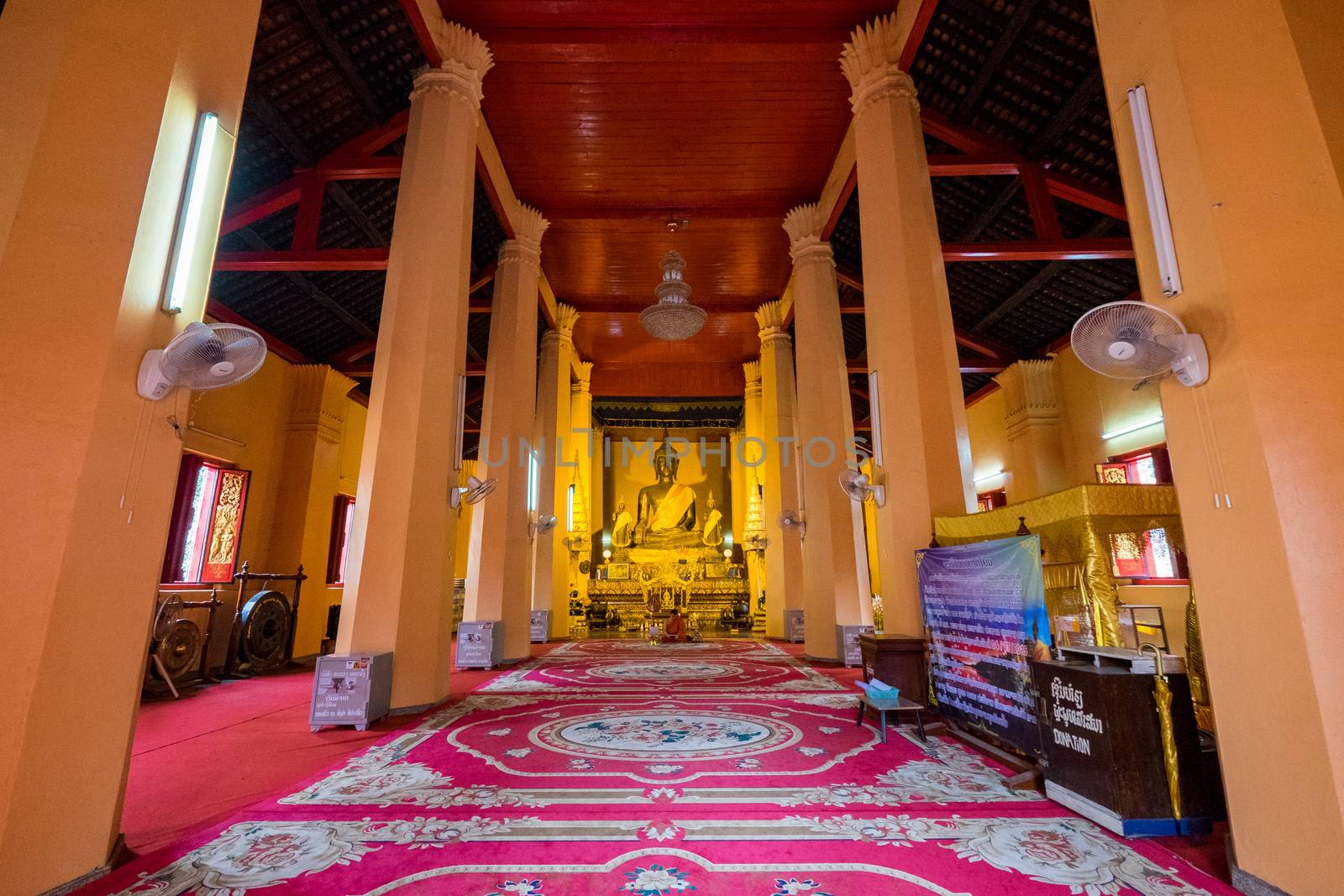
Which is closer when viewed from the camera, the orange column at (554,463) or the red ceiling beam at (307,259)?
the red ceiling beam at (307,259)

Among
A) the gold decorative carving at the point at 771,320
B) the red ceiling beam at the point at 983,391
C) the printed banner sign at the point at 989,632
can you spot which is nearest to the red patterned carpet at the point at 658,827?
the printed banner sign at the point at 989,632

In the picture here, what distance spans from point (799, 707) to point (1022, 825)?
2.56 m

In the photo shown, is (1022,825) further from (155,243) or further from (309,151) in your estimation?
(309,151)

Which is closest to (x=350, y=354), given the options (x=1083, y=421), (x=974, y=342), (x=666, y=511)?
(x=666, y=511)

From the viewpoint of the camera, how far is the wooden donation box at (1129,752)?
8.11 ft

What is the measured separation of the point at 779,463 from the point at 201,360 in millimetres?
9425

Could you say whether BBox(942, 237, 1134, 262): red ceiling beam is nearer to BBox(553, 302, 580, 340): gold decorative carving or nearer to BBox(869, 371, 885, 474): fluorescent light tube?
BBox(869, 371, 885, 474): fluorescent light tube

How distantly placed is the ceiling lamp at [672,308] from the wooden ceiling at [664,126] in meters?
1.34

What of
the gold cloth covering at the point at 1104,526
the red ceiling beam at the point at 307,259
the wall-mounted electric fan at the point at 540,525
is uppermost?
the red ceiling beam at the point at 307,259

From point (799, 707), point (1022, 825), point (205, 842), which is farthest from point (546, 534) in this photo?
point (1022, 825)

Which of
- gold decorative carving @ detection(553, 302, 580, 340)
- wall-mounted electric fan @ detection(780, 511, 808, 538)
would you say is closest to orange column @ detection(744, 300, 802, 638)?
wall-mounted electric fan @ detection(780, 511, 808, 538)

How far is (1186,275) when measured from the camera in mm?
2477

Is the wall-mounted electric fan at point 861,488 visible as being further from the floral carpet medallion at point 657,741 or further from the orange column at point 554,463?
the orange column at point 554,463

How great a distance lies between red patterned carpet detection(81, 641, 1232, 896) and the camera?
6.92ft
